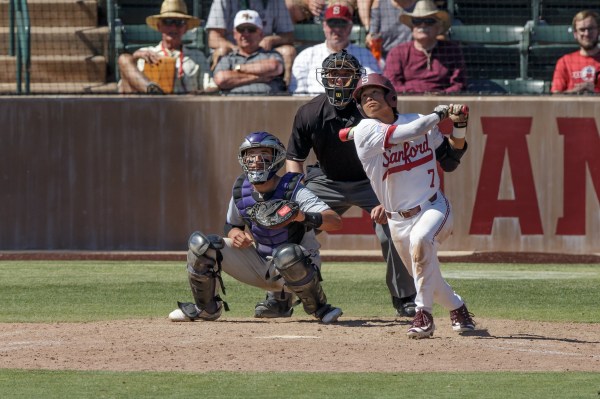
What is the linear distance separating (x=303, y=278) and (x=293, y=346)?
876 mm

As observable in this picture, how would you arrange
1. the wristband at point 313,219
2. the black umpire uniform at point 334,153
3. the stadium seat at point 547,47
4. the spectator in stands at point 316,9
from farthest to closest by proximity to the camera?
1. the stadium seat at point 547,47
2. the spectator in stands at point 316,9
3. the black umpire uniform at point 334,153
4. the wristband at point 313,219

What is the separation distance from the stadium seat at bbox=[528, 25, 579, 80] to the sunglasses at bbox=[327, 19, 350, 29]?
285 centimetres

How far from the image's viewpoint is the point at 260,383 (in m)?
6.06

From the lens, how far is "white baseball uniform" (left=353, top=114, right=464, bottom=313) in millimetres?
7453

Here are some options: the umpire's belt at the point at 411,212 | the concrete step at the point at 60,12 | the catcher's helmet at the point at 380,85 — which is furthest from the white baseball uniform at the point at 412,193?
the concrete step at the point at 60,12

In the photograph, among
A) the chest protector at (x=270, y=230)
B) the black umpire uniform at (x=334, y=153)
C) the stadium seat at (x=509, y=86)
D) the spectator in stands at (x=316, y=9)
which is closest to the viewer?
the chest protector at (x=270, y=230)

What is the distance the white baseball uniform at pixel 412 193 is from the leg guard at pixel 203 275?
1.22m

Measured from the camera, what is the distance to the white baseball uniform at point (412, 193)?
745cm

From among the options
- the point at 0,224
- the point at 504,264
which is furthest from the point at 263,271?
the point at 0,224

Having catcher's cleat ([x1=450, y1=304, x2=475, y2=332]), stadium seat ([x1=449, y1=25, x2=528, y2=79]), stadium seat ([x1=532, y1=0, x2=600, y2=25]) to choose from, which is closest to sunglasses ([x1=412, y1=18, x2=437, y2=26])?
stadium seat ([x1=449, y1=25, x2=528, y2=79])

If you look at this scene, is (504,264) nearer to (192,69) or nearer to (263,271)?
(192,69)

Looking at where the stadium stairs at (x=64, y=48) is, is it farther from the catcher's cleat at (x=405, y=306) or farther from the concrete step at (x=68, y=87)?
the catcher's cleat at (x=405, y=306)

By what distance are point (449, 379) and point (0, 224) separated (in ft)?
28.4

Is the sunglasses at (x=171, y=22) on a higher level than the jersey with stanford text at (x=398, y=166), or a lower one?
higher
